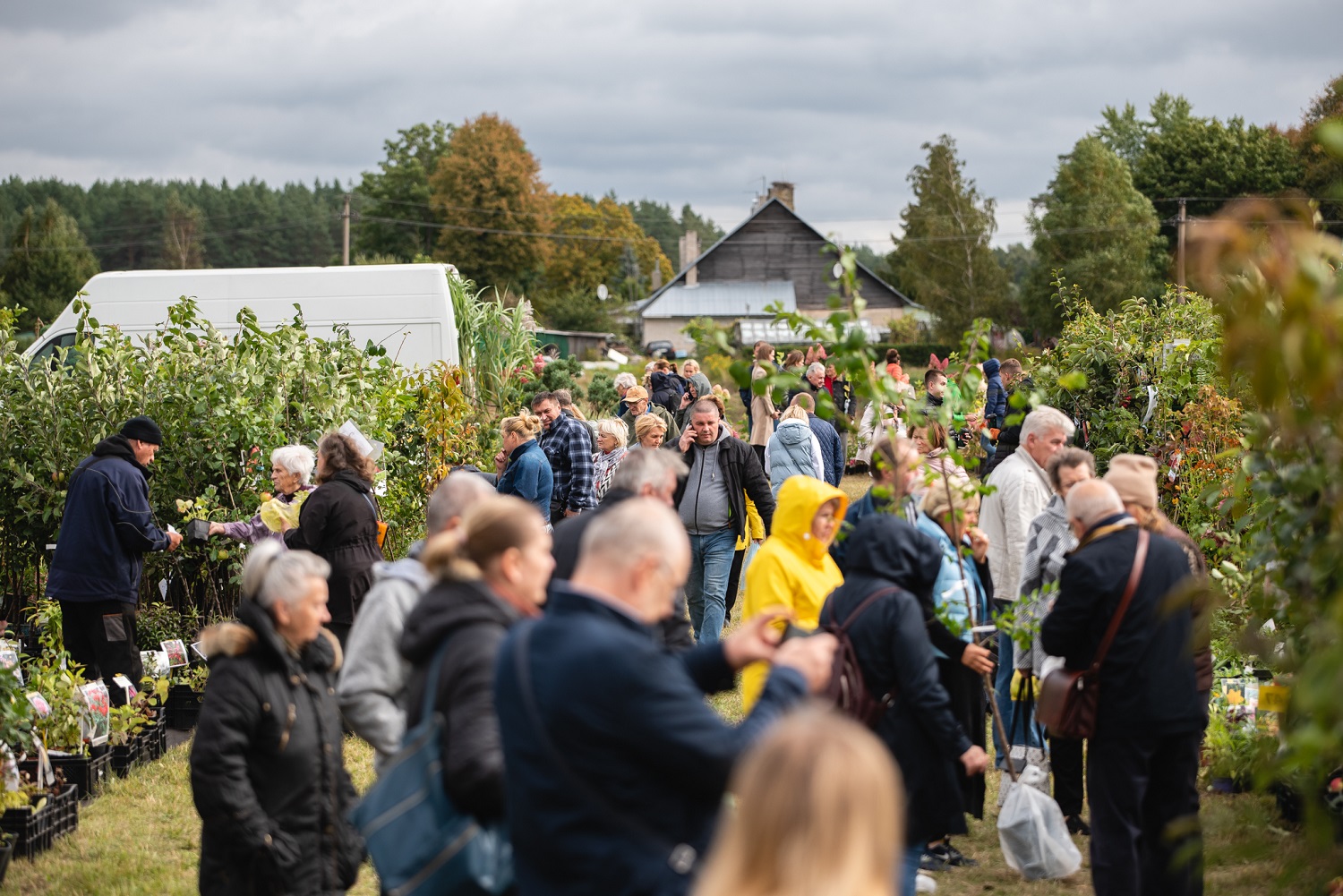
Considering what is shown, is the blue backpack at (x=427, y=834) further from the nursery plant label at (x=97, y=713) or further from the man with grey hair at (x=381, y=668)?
the nursery plant label at (x=97, y=713)

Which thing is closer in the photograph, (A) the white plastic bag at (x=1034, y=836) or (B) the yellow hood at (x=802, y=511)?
(B) the yellow hood at (x=802, y=511)

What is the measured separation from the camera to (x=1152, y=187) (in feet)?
175

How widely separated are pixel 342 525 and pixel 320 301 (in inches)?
332

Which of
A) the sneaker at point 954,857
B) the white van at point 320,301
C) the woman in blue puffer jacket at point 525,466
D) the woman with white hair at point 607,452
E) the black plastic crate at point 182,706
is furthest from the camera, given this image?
the white van at point 320,301

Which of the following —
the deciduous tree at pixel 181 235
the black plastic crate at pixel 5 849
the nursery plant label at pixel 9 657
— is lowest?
the black plastic crate at pixel 5 849

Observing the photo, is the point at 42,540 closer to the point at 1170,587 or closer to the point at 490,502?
the point at 490,502

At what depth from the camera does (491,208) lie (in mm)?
57750

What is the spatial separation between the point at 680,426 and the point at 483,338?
13.6 ft

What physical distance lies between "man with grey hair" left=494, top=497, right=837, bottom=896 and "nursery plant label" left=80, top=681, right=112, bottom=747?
4.86 meters

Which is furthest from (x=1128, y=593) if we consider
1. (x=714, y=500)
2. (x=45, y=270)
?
(x=45, y=270)

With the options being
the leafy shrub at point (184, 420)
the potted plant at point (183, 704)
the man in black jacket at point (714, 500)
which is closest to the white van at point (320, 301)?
the leafy shrub at point (184, 420)

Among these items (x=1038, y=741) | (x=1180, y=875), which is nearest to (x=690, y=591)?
(x=1038, y=741)

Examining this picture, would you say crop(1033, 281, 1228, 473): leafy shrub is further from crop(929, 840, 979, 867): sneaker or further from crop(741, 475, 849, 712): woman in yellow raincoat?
crop(741, 475, 849, 712): woman in yellow raincoat

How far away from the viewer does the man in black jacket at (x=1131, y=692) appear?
447 cm
